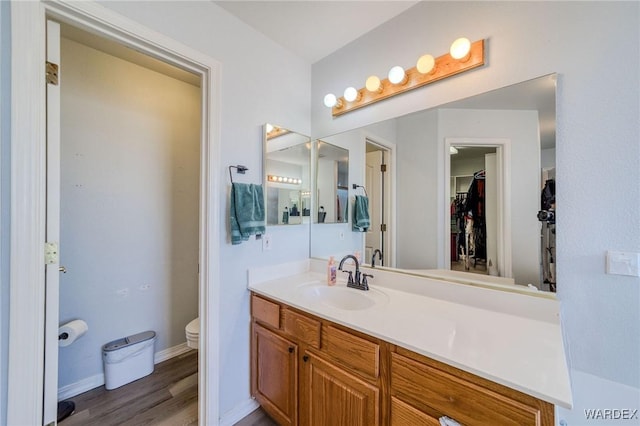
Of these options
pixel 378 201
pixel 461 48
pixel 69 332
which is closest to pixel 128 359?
pixel 69 332

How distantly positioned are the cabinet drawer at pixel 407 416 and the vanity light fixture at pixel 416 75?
60.8 inches

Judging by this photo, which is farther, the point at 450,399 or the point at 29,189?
the point at 29,189

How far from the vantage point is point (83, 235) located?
187 cm

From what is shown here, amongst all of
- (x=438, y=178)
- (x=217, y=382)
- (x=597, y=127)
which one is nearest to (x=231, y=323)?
(x=217, y=382)

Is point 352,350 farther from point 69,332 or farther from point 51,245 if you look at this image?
point 69,332

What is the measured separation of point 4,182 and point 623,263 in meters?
2.38

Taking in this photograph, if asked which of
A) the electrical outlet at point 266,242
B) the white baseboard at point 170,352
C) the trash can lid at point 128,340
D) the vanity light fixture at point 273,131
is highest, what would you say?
the vanity light fixture at point 273,131

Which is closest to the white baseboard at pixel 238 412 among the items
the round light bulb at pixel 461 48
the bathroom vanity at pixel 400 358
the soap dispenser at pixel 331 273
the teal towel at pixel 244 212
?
the bathroom vanity at pixel 400 358

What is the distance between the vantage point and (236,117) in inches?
62.4

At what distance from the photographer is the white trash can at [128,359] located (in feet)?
6.15

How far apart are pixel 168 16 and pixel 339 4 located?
0.94m

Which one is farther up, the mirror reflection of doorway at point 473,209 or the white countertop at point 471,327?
the mirror reflection of doorway at point 473,209

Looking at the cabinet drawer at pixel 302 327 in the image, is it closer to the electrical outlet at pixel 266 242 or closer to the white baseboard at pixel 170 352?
the electrical outlet at pixel 266 242

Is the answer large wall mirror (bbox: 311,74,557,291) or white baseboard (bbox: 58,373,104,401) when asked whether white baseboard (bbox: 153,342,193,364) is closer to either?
white baseboard (bbox: 58,373,104,401)
